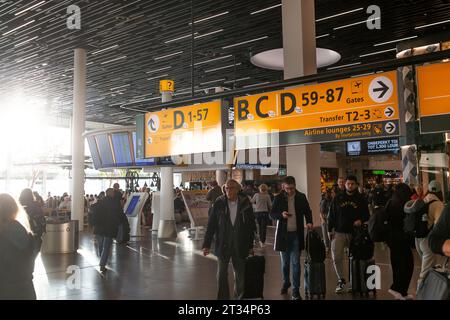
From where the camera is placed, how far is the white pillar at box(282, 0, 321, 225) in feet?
22.4

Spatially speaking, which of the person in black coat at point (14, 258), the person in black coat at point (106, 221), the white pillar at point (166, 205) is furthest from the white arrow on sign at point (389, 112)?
the white pillar at point (166, 205)

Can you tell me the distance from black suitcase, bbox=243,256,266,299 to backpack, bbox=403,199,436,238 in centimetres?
219

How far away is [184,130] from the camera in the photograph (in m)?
7.50

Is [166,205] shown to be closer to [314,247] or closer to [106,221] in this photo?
[106,221]

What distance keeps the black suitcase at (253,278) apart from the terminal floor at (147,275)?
2.45 ft

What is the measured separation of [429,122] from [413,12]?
8478mm

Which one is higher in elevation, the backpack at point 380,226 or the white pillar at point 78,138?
the white pillar at point 78,138

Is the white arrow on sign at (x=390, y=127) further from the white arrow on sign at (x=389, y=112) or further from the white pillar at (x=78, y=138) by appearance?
the white pillar at (x=78, y=138)

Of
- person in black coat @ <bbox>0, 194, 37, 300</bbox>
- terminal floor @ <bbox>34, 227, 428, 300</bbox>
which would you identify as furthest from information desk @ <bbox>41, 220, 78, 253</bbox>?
person in black coat @ <bbox>0, 194, 37, 300</bbox>

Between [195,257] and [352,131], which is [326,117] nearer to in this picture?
[352,131]

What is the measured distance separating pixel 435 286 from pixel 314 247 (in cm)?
388

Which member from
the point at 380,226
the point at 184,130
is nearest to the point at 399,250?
the point at 380,226

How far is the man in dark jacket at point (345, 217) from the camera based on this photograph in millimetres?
6609

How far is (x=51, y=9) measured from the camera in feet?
40.2
